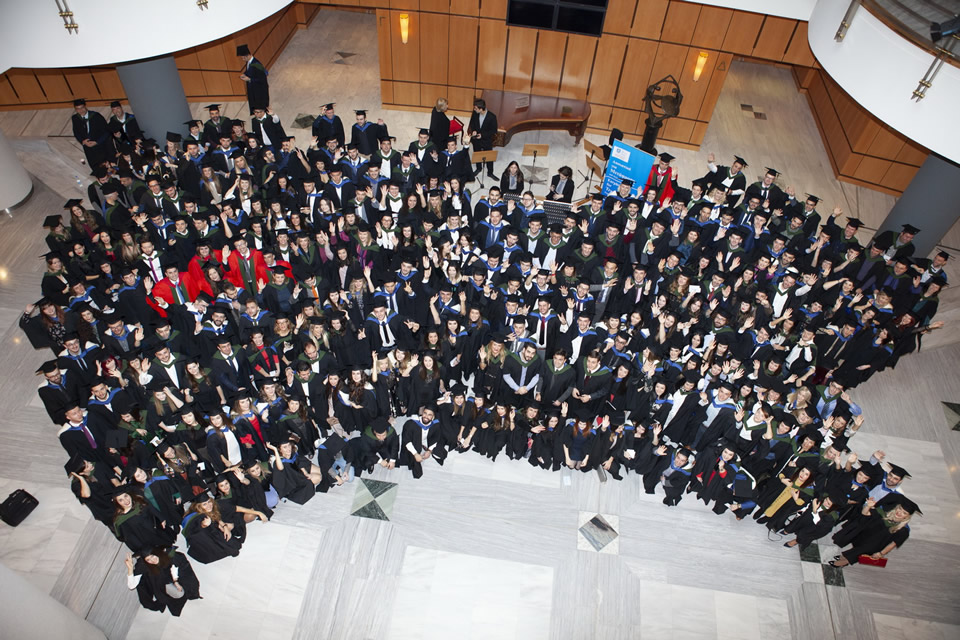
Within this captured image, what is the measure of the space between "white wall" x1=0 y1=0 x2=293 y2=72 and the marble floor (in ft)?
13.7

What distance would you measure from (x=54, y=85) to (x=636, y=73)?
1128 centimetres

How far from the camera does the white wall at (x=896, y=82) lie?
5969mm

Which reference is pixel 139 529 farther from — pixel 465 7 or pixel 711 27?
pixel 711 27

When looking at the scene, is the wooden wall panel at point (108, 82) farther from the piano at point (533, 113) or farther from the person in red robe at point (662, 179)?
the person in red robe at point (662, 179)

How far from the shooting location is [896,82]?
632cm

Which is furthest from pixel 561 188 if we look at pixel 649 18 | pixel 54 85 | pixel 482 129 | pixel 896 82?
pixel 54 85

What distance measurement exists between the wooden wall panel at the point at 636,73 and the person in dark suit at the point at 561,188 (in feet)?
10.6

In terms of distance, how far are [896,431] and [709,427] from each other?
3028mm

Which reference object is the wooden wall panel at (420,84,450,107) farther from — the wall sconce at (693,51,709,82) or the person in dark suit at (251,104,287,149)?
the wall sconce at (693,51,709,82)

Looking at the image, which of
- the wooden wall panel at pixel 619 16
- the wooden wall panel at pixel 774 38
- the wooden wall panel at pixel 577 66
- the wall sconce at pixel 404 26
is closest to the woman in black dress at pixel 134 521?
the wall sconce at pixel 404 26

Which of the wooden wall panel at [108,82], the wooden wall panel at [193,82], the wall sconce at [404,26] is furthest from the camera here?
the wooden wall panel at [193,82]

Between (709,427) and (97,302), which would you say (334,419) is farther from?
(709,427)

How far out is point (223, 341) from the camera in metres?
6.82

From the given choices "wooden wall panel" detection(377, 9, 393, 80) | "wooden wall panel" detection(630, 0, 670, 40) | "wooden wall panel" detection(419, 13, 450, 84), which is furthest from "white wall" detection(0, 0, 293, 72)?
"wooden wall panel" detection(630, 0, 670, 40)
